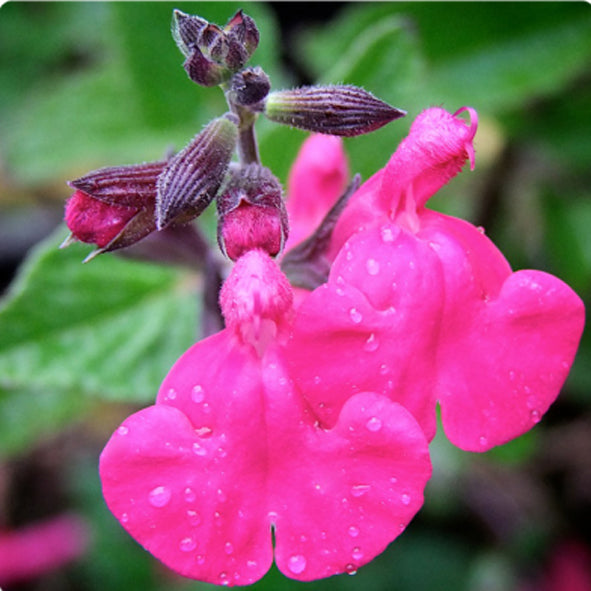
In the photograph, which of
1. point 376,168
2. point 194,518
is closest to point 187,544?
point 194,518

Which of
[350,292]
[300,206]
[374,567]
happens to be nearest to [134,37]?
[300,206]

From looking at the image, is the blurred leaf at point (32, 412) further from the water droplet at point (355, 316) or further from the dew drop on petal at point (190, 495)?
the water droplet at point (355, 316)

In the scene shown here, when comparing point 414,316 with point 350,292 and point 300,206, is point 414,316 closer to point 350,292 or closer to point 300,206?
point 350,292

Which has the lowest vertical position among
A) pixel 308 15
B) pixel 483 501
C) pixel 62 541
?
pixel 483 501

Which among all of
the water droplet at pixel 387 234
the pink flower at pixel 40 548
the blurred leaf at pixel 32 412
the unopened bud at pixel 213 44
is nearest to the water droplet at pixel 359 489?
the water droplet at pixel 387 234

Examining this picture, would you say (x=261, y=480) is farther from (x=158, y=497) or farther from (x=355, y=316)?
(x=355, y=316)
